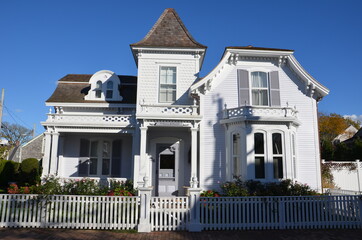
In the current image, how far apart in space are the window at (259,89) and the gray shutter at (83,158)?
9.65m

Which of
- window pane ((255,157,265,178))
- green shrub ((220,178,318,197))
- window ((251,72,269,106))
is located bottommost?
green shrub ((220,178,318,197))

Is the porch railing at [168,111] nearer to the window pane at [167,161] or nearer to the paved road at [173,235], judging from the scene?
the window pane at [167,161]

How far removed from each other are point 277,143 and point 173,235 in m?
6.72

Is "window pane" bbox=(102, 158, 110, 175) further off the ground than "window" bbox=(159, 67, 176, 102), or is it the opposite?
"window" bbox=(159, 67, 176, 102)

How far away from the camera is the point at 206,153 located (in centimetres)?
1348

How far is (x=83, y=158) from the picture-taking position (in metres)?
15.7

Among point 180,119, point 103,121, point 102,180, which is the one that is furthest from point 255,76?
point 102,180

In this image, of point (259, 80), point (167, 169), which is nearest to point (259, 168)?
point (259, 80)

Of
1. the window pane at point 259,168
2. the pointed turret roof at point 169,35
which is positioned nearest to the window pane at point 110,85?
the pointed turret roof at point 169,35

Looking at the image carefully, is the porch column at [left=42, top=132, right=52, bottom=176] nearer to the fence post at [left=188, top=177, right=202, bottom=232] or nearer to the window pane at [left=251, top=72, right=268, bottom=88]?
the fence post at [left=188, top=177, right=202, bottom=232]

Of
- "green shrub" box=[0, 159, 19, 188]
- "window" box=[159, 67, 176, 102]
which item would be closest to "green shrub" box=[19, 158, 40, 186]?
"green shrub" box=[0, 159, 19, 188]

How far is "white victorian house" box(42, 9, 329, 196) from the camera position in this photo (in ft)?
41.7

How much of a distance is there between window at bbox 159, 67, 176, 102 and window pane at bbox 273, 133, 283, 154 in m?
5.55

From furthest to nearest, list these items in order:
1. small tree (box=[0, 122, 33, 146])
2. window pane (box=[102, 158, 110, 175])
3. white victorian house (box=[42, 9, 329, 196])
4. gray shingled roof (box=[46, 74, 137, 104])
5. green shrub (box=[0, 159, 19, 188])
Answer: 1. small tree (box=[0, 122, 33, 146])
2. green shrub (box=[0, 159, 19, 188])
3. gray shingled roof (box=[46, 74, 137, 104])
4. window pane (box=[102, 158, 110, 175])
5. white victorian house (box=[42, 9, 329, 196])
